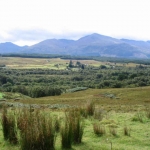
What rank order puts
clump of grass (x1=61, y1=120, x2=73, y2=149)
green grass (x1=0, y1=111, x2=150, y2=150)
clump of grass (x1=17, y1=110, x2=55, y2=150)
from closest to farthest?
clump of grass (x1=17, y1=110, x2=55, y2=150) → clump of grass (x1=61, y1=120, x2=73, y2=149) → green grass (x1=0, y1=111, x2=150, y2=150)

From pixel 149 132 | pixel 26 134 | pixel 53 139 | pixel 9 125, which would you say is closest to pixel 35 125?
pixel 26 134

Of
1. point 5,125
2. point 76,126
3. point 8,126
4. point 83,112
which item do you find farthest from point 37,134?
point 83,112

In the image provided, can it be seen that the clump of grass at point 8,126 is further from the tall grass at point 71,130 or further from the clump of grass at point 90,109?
the clump of grass at point 90,109

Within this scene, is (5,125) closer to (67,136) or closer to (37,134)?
(37,134)

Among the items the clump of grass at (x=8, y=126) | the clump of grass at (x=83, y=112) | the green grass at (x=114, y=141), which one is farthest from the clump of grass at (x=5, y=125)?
the clump of grass at (x=83, y=112)

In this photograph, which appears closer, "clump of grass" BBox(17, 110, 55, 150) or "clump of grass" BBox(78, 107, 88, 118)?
"clump of grass" BBox(17, 110, 55, 150)

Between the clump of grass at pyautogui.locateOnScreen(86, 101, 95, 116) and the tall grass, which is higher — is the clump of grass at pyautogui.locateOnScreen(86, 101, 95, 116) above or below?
below

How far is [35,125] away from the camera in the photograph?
22.2 feet

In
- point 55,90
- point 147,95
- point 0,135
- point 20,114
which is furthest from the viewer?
point 55,90

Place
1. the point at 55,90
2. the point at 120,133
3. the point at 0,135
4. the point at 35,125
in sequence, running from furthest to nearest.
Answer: the point at 55,90, the point at 120,133, the point at 0,135, the point at 35,125

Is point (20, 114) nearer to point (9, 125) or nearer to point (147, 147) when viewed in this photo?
point (9, 125)

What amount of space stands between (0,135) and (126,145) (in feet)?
15.4

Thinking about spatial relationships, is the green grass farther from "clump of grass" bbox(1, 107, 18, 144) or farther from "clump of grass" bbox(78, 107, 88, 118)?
"clump of grass" bbox(78, 107, 88, 118)

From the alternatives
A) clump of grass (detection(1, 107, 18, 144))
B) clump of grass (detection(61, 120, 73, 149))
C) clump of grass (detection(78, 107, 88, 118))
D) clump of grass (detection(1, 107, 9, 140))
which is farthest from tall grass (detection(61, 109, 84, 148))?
clump of grass (detection(78, 107, 88, 118))
